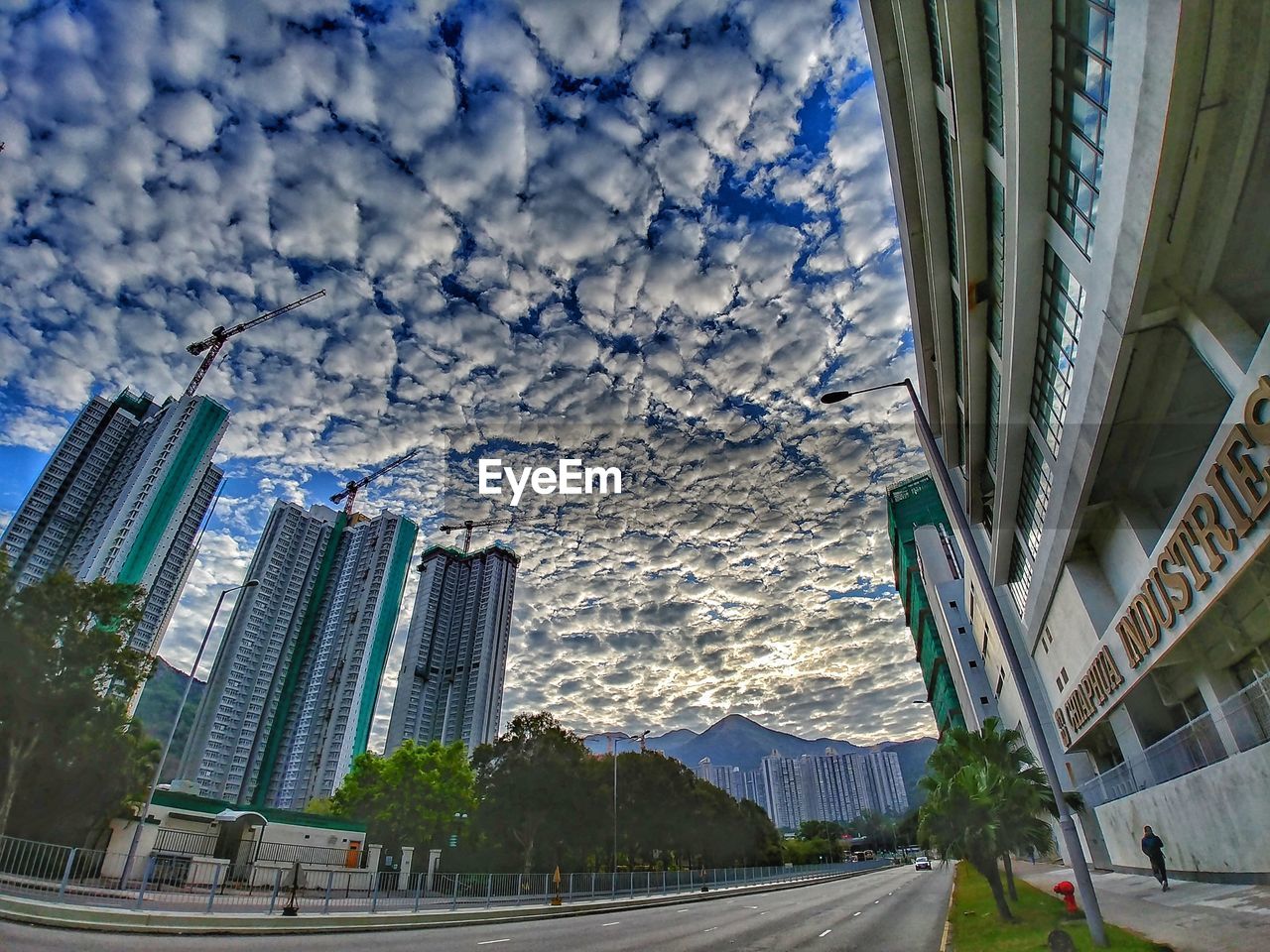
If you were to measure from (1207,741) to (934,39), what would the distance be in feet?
65.6

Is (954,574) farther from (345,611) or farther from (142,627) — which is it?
(142,627)

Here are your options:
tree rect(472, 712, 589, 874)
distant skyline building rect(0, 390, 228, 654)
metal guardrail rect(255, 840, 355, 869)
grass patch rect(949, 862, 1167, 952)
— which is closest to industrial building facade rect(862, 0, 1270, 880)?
grass patch rect(949, 862, 1167, 952)

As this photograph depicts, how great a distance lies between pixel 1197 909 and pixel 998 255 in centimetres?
1535

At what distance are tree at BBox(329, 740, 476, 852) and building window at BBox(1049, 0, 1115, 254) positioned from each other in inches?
2251

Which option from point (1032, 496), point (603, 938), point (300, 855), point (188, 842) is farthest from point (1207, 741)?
point (188, 842)

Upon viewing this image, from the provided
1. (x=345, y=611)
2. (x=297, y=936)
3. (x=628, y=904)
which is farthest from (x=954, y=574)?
(x=345, y=611)

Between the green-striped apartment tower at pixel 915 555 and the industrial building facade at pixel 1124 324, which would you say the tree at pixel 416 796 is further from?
the green-striped apartment tower at pixel 915 555

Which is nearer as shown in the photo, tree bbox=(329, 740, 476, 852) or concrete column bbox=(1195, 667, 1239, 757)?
concrete column bbox=(1195, 667, 1239, 757)

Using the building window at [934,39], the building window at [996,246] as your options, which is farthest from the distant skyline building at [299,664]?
the building window at [934,39]

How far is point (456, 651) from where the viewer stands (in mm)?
114812

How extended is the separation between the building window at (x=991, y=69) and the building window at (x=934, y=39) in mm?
1054

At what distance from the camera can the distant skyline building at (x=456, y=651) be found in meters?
108

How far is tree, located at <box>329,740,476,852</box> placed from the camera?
51062 millimetres

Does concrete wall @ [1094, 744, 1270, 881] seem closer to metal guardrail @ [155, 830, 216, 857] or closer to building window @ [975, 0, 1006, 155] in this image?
building window @ [975, 0, 1006, 155]
